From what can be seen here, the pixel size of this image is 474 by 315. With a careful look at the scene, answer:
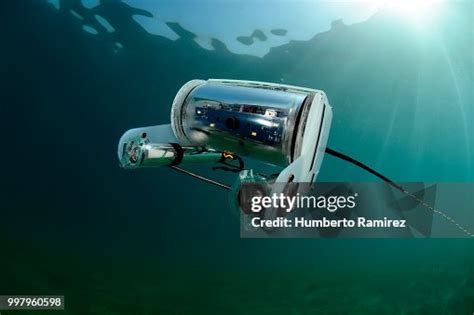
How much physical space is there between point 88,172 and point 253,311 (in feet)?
27.8

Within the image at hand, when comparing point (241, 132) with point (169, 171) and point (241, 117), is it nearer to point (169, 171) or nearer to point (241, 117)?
point (241, 117)

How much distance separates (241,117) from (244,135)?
4.2 inches

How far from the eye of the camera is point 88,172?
13898 mm

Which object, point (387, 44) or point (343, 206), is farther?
point (387, 44)

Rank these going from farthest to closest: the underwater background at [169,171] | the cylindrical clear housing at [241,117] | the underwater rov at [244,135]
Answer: the underwater background at [169,171] → the cylindrical clear housing at [241,117] → the underwater rov at [244,135]

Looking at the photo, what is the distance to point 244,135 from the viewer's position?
2.05 m

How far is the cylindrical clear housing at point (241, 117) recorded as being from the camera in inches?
76.1

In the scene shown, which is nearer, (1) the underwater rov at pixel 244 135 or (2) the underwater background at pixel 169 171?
(1) the underwater rov at pixel 244 135

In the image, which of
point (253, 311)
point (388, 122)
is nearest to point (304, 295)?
point (253, 311)

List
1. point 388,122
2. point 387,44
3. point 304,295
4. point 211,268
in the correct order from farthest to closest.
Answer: point 211,268
point 304,295
point 388,122
point 387,44

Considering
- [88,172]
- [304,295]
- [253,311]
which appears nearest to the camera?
[253,311]

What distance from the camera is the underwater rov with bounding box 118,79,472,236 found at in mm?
1790

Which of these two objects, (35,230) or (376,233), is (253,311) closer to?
(376,233)

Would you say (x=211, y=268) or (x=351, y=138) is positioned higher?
(x=351, y=138)
